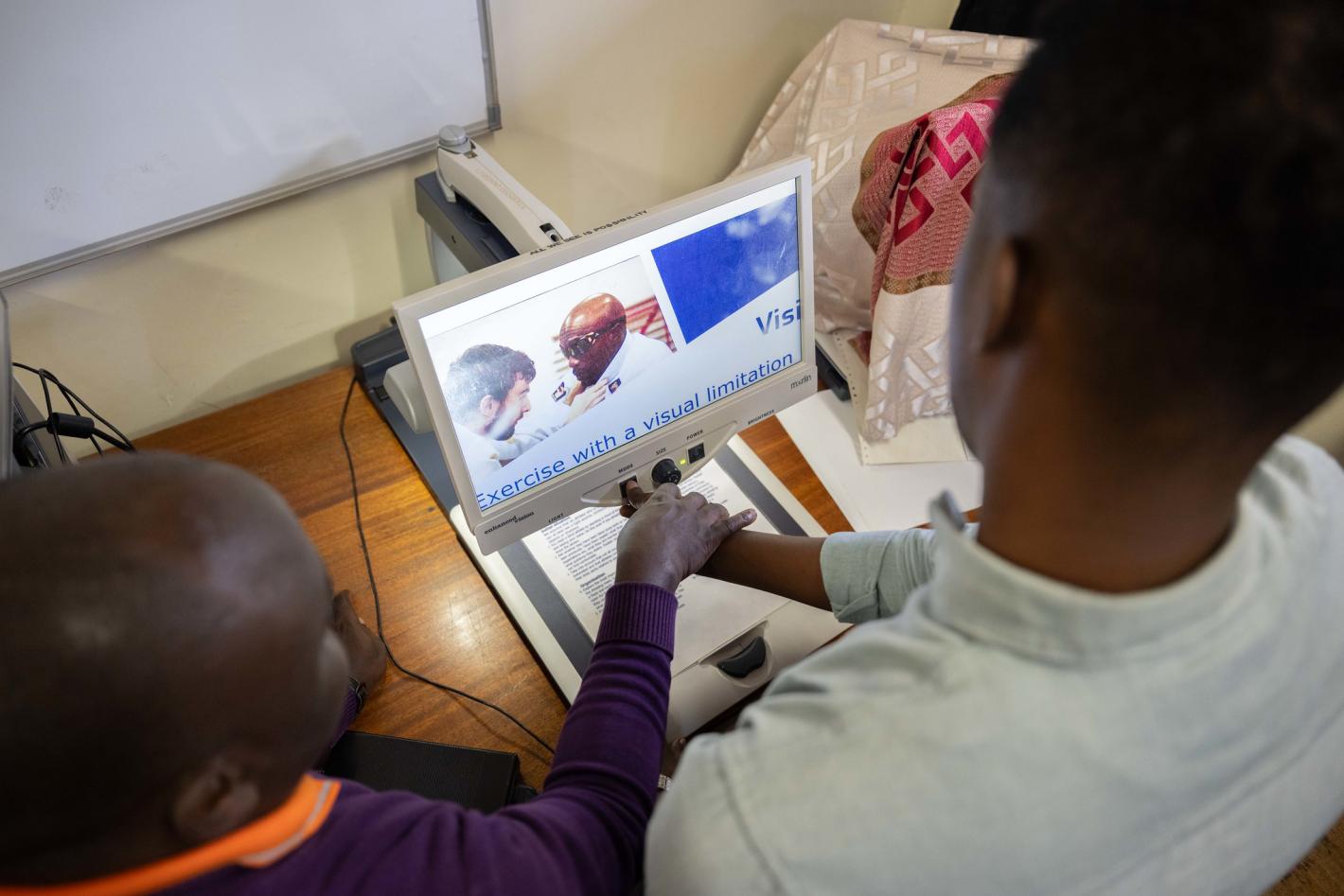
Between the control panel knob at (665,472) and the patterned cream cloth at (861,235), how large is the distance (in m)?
0.31

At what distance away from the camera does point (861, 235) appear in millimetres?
1192

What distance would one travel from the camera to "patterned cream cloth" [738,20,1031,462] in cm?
114

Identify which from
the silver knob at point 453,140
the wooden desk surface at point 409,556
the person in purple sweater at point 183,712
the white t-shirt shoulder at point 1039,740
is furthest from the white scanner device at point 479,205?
the white t-shirt shoulder at point 1039,740

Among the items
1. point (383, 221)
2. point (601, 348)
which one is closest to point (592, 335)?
point (601, 348)

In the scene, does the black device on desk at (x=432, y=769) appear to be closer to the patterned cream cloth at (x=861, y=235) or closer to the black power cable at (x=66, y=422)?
the black power cable at (x=66, y=422)

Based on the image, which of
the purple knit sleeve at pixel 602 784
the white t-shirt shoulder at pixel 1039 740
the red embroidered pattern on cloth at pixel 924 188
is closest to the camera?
the white t-shirt shoulder at pixel 1039 740

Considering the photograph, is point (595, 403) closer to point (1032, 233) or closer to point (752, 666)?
point (752, 666)

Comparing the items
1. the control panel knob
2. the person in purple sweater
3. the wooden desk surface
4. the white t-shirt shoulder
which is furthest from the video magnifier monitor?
the white t-shirt shoulder

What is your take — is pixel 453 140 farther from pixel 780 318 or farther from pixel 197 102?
pixel 780 318

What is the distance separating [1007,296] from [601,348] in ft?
1.69

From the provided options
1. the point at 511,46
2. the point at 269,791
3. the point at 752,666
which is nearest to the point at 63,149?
the point at 511,46

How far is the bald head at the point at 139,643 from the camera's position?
1.26ft

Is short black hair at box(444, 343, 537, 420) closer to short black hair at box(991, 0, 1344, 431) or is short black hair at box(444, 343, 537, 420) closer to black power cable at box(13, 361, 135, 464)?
black power cable at box(13, 361, 135, 464)

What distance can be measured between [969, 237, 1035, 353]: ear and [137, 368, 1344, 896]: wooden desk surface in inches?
25.9
